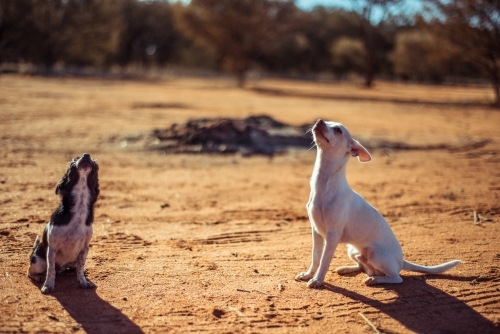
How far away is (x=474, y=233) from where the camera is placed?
7.21 metres

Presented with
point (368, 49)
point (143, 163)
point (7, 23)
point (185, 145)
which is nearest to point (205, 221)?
point (143, 163)

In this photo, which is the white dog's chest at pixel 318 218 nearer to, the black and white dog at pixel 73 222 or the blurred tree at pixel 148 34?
the black and white dog at pixel 73 222

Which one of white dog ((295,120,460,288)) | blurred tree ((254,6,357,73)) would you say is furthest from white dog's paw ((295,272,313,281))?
blurred tree ((254,6,357,73))

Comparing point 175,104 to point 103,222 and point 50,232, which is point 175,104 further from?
point 50,232

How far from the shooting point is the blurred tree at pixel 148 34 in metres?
51.6

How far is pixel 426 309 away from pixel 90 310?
283 cm

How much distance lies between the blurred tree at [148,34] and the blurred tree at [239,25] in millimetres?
14509

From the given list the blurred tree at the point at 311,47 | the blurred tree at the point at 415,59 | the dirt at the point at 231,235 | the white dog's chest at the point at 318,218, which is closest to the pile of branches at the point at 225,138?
the dirt at the point at 231,235

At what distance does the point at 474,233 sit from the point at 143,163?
6.70 meters

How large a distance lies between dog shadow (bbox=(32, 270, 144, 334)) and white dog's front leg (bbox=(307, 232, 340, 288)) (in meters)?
1.72

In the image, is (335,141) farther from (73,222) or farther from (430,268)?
(73,222)

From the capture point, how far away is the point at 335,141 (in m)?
5.20

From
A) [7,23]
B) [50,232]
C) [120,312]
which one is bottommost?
[120,312]

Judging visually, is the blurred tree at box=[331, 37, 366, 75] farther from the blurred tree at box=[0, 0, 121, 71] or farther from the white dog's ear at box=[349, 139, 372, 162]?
the white dog's ear at box=[349, 139, 372, 162]
